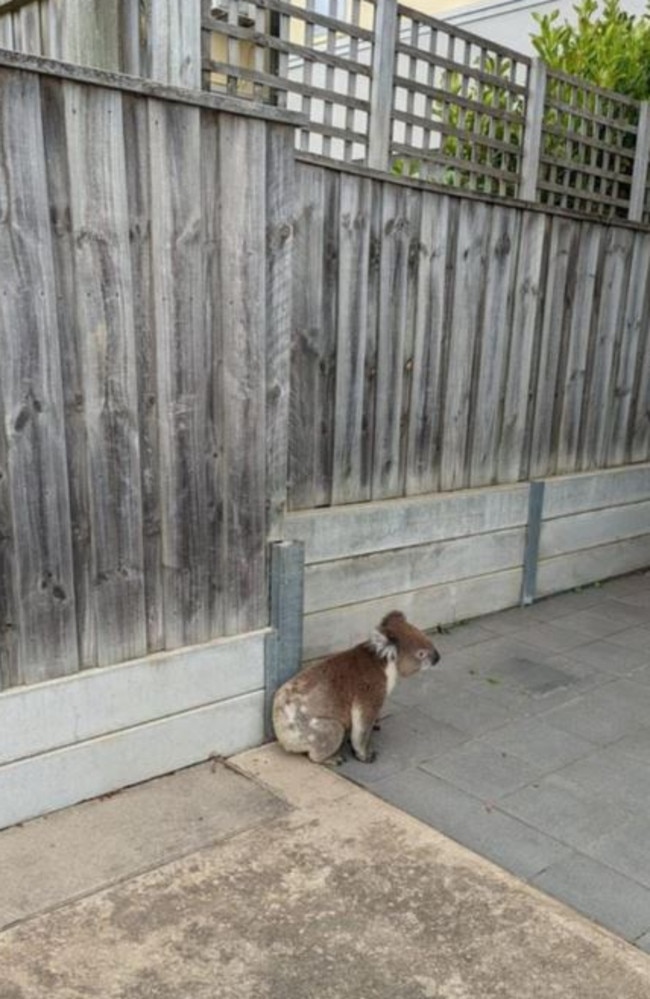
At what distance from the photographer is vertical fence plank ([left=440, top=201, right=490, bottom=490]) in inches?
163

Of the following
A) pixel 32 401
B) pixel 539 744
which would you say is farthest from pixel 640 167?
pixel 32 401

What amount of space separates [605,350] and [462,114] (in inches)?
67.7

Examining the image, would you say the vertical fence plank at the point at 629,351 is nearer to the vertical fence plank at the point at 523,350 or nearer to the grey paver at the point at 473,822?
the vertical fence plank at the point at 523,350

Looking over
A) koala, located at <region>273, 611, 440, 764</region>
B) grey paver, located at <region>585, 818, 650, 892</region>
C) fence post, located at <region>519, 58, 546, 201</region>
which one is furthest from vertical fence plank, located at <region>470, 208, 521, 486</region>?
grey paver, located at <region>585, 818, 650, 892</region>

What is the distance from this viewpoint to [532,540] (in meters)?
4.84

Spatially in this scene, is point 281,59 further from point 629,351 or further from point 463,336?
point 629,351

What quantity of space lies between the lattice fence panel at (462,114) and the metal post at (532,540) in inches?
66.4

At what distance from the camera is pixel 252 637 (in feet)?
10.2

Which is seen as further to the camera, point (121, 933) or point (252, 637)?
point (252, 637)

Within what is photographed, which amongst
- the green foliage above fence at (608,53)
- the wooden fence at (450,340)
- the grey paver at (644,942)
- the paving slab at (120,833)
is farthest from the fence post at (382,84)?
the grey paver at (644,942)

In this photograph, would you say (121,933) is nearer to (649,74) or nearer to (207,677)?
(207,677)

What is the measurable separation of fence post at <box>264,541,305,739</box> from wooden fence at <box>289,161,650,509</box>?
2.05ft

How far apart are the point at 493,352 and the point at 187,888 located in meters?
3.12

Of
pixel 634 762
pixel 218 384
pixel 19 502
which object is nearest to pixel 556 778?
pixel 634 762
